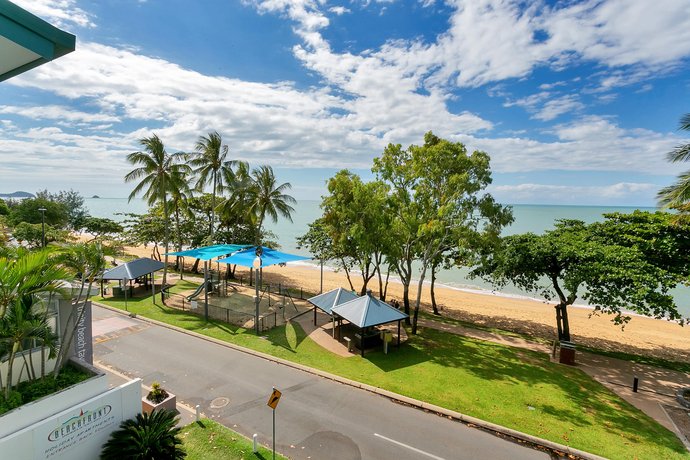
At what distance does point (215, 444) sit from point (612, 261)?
1684 cm

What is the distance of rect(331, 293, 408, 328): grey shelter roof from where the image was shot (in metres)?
15.6

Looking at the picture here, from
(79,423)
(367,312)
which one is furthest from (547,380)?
(79,423)

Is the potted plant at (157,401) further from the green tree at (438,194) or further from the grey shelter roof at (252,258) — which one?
the green tree at (438,194)

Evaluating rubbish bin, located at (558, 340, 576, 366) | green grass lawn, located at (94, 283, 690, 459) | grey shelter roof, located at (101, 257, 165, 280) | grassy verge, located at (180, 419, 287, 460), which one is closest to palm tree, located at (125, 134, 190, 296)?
grey shelter roof, located at (101, 257, 165, 280)

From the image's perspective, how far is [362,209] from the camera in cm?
1902

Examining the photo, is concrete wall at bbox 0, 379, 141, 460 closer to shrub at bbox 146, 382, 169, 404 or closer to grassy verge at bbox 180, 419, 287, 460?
shrub at bbox 146, 382, 169, 404

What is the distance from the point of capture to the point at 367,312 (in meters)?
15.9

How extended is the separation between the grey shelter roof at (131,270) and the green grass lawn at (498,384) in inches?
226

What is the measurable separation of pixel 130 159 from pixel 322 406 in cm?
2279

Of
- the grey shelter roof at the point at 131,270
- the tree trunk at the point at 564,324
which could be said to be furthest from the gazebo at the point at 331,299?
the grey shelter roof at the point at 131,270

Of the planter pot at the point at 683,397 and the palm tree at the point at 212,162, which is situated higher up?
the palm tree at the point at 212,162

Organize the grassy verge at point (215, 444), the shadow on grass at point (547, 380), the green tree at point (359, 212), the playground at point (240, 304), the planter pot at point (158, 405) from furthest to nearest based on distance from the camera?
1. the playground at point (240, 304)
2. the green tree at point (359, 212)
3. the shadow on grass at point (547, 380)
4. the planter pot at point (158, 405)
5. the grassy verge at point (215, 444)

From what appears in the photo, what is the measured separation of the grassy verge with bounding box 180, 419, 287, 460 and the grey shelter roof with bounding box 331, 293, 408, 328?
7.05 m

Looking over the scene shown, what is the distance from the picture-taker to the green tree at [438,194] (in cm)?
1772
